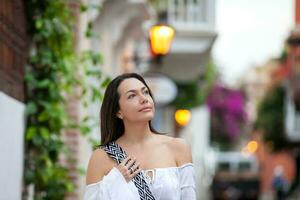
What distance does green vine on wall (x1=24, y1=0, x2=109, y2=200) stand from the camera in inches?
305

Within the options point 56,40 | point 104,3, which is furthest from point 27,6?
point 104,3

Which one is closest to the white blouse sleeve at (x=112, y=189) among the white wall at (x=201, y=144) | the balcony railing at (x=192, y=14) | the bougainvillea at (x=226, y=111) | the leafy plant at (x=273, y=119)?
the balcony railing at (x=192, y=14)

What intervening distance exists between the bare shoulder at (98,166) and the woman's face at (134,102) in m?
0.24

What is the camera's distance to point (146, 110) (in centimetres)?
485

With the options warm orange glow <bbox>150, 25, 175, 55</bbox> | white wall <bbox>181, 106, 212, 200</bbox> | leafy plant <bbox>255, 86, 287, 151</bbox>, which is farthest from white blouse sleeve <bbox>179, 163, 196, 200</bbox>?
leafy plant <bbox>255, 86, 287, 151</bbox>

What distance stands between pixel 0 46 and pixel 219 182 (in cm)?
4450

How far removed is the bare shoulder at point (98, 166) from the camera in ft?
15.5

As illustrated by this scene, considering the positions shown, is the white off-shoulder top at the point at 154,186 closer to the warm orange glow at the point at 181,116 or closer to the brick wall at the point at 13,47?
the brick wall at the point at 13,47

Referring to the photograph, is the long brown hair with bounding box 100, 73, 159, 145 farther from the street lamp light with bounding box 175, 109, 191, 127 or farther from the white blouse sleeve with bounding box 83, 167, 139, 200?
the street lamp light with bounding box 175, 109, 191, 127

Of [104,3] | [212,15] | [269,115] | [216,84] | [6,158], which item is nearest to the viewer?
[6,158]

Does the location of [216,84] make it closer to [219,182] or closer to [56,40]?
[219,182]

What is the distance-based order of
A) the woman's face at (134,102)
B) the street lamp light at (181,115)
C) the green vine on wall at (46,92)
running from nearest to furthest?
the woman's face at (134,102) < the green vine on wall at (46,92) < the street lamp light at (181,115)

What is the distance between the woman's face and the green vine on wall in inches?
110

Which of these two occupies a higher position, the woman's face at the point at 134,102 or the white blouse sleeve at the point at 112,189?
the woman's face at the point at 134,102
